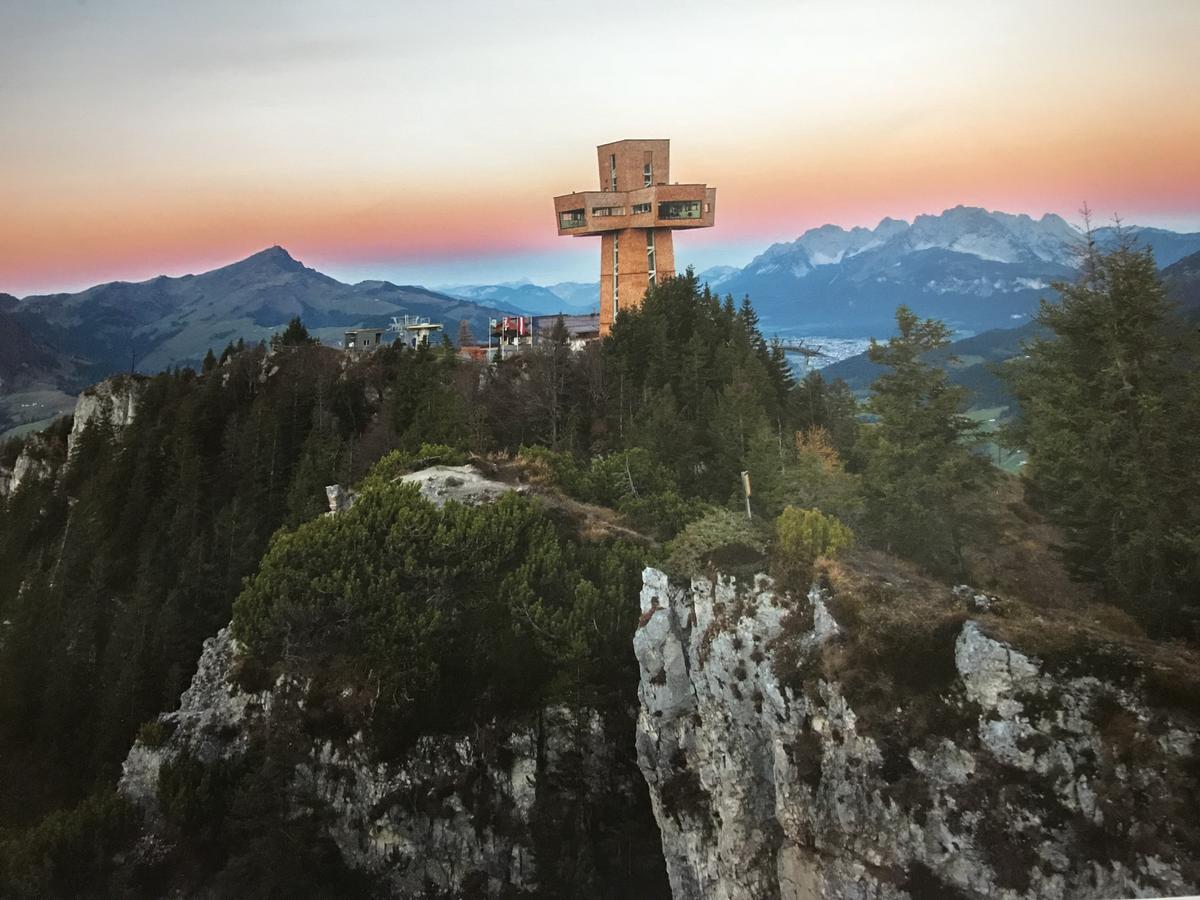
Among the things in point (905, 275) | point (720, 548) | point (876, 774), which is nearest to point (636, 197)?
point (720, 548)

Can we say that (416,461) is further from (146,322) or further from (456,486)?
(146,322)

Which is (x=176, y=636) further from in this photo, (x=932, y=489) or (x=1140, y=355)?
(x=1140, y=355)

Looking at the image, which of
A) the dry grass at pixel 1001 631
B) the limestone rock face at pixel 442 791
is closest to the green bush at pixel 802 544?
the dry grass at pixel 1001 631

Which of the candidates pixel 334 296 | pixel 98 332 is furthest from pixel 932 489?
pixel 334 296

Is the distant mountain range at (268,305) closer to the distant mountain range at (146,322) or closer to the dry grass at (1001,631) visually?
the distant mountain range at (146,322)

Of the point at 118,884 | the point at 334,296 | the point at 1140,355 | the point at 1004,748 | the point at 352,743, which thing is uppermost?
the point at 334,296

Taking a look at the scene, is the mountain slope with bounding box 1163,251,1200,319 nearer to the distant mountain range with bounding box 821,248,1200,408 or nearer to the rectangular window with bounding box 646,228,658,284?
the distant mountain range with bounding box 821,248,1200,408
